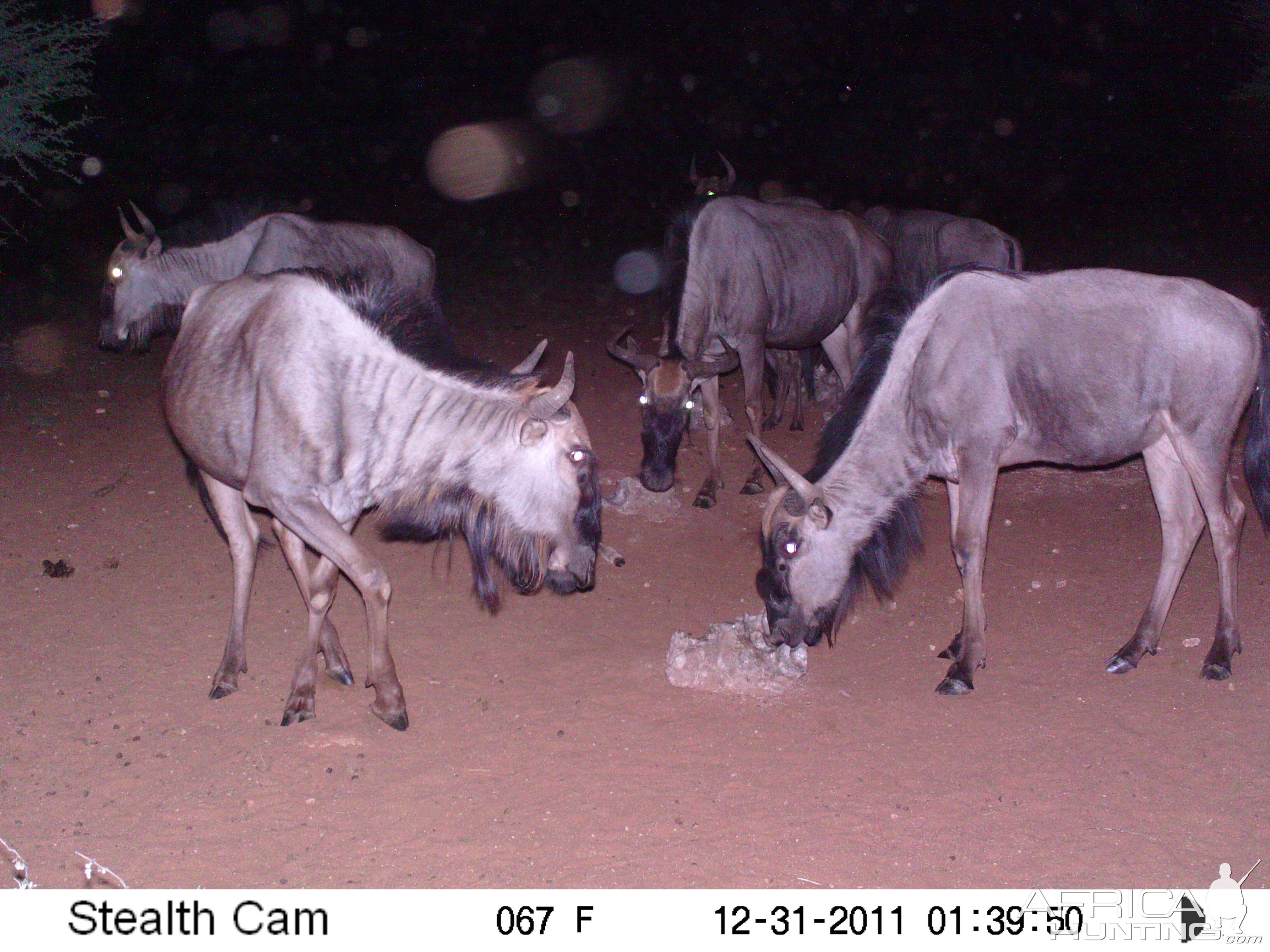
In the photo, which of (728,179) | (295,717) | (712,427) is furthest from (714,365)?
(728,179)

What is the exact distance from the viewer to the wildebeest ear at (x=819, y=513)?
15.0 feet

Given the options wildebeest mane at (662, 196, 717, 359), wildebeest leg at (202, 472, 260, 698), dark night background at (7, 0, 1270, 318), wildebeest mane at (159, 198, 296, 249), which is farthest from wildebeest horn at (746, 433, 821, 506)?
dark night background at (7, 0, 1270, 318)

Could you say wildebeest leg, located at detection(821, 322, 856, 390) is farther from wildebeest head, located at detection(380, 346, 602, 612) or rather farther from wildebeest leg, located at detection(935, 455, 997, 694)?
wildebeest head, located at detection(380, 346, 602, 612)

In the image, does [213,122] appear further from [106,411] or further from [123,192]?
[106,411]

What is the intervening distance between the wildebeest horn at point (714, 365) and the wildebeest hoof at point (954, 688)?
2.95 m

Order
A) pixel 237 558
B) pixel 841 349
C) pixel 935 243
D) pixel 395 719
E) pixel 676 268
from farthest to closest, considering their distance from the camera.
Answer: pixel 935 243
pixel 841 349
pixel 676 268
pixel 237 558
pixel 395 719

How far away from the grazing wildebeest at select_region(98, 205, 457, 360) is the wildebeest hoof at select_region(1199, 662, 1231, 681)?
205 inches

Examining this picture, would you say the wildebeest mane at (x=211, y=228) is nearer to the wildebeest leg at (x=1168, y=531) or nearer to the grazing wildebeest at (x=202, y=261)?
A: the grazing wildebeest at (x=202, y=261)

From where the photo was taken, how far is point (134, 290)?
25.0 ft

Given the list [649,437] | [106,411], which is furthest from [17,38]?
[649,437]

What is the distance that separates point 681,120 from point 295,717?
95.2 ft

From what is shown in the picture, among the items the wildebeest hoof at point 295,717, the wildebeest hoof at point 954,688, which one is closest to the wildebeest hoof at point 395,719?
the wildebeest hoof at point 295,717

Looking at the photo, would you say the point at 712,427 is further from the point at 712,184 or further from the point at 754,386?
the point at 712,184

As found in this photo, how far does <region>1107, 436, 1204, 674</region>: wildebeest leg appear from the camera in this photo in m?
4.90
